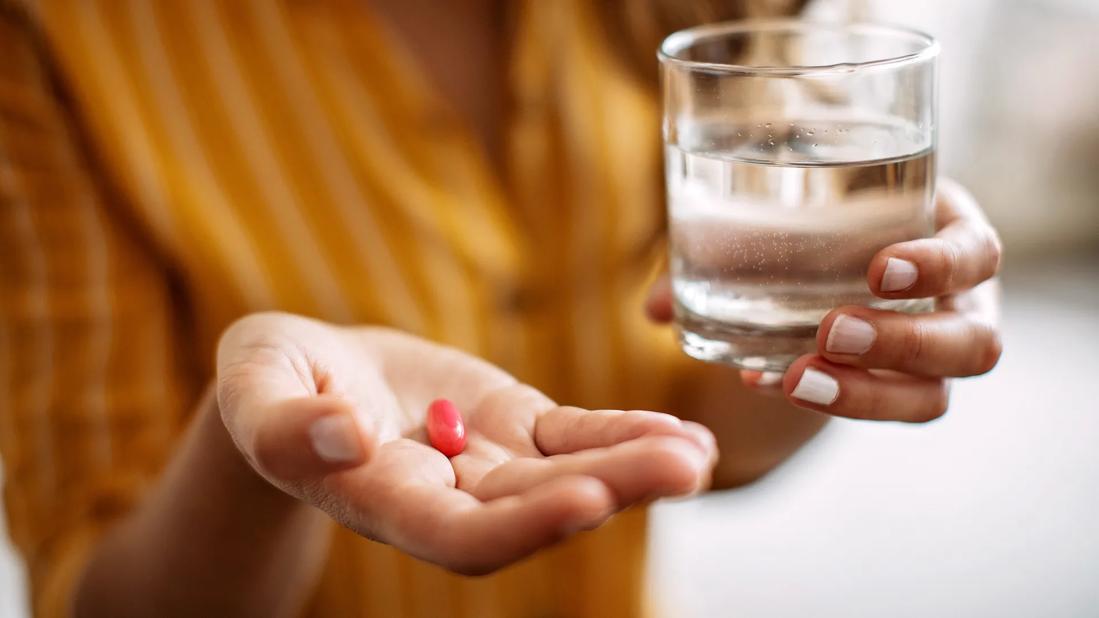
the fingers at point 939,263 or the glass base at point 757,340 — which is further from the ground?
the fingers at point 939,263

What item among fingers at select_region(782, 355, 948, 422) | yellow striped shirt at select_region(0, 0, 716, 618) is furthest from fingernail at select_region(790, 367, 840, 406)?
yellow striped shirt at select_region(0, 0, 716, 618)

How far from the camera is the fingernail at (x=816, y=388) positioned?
1.86ft

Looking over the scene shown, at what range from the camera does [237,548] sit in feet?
2.22

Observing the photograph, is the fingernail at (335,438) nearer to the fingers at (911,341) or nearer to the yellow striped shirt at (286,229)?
the fingers at (911,341)

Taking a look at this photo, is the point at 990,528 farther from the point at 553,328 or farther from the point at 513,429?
the point at 513,429

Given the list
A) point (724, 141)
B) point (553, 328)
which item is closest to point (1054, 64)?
point (553, 328)

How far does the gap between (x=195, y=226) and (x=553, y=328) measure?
0.34 meters

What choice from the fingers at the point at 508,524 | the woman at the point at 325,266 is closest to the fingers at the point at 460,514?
the fingers at the point at 508,524

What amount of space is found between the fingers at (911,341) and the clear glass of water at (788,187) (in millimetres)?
20

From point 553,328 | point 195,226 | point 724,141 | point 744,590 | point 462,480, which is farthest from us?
point 744,590

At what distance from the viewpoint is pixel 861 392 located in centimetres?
58

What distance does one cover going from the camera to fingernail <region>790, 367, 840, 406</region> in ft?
1.86

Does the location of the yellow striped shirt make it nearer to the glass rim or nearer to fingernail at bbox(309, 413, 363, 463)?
the glass rim

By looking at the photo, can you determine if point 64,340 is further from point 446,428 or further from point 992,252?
point 992,252
